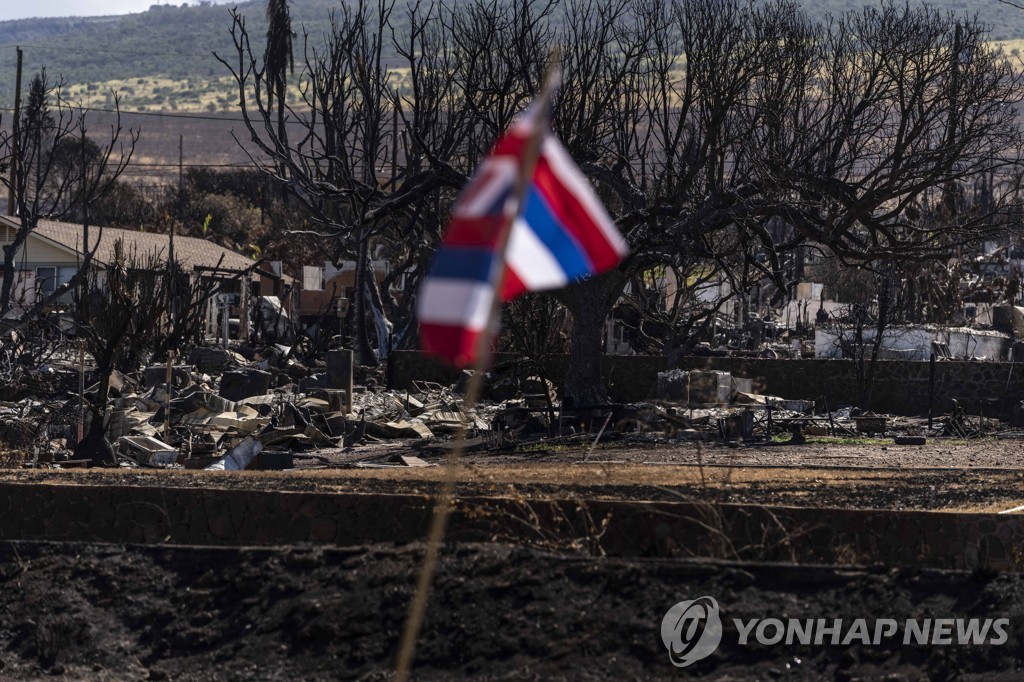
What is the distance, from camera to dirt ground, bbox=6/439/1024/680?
321 inches

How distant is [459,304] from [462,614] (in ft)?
11.9

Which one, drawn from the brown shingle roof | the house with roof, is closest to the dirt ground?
the brown shingle roof

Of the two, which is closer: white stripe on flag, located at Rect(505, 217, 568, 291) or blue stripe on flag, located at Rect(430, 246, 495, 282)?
blue stripe on flag, located at Rect(430, 246, 495, 282)

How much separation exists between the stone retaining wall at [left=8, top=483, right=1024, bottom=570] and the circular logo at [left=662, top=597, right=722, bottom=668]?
3.12 ft

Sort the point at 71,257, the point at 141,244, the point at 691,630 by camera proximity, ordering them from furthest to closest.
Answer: the point at 141,244
the point at 71,257
the point at 691,630

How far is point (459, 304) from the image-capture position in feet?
18.4

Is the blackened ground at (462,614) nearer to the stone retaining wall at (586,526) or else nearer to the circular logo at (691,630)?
the circular logo at (691,630)

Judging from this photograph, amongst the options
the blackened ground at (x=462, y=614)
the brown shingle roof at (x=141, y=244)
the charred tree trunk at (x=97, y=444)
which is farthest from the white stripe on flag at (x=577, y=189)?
the brown shingle roof at (x=141, y=244)

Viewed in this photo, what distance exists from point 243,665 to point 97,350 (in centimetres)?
1541

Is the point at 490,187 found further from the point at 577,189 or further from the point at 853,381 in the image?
the point at 853,381

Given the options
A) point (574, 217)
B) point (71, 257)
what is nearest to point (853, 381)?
point (574, 217)

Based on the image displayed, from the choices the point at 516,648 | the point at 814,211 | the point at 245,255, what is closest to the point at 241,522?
the point at 516,648

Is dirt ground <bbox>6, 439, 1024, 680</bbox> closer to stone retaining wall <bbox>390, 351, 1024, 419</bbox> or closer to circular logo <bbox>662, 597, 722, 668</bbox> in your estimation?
circular logo <bbox>662, 597, 722, 668</bbox>

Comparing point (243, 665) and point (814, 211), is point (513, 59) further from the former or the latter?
point (243, 665)
